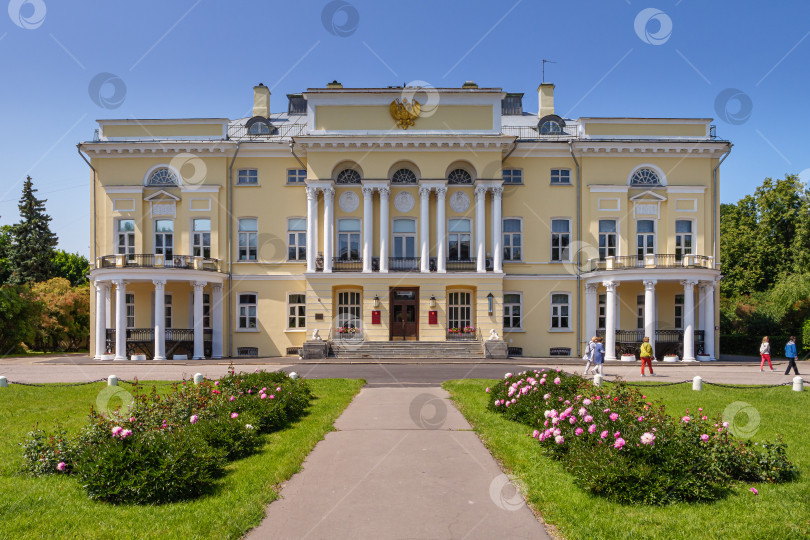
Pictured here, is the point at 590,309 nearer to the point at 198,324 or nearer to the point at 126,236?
the point at 198,324

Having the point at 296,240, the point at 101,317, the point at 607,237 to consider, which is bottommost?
the point at 101,317

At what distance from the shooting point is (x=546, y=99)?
38219 millimetres

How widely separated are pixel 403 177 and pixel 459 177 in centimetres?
307

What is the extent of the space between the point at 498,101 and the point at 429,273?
984 cm

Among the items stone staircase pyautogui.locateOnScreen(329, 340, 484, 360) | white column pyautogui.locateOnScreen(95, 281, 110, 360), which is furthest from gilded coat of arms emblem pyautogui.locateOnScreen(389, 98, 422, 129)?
white column pyautogui.locateOnScreen(95, 281, 110, 360)

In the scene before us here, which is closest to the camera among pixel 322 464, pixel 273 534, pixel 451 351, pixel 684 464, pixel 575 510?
pixel 273 534

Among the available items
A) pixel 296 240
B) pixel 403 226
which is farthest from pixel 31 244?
pixel 403 226

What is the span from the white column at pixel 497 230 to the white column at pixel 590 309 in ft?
17.0

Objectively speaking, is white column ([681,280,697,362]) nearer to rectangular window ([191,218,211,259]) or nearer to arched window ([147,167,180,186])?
rectangular window ([191,218,211,259])

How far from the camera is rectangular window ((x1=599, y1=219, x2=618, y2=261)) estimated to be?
33.4 meters

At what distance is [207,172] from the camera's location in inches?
1318

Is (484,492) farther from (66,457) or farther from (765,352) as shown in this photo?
(765,352)

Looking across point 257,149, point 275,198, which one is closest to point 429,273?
point 275,198

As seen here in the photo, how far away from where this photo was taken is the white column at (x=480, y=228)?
32.0 m
